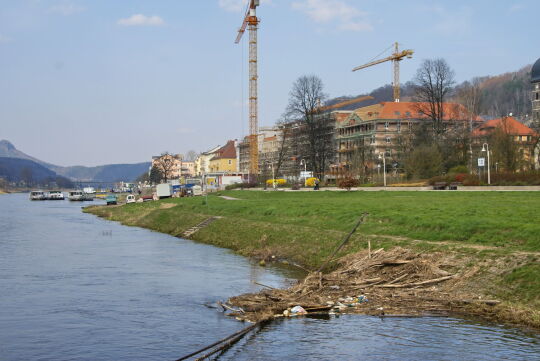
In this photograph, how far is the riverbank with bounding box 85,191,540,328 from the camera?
24.4 metres

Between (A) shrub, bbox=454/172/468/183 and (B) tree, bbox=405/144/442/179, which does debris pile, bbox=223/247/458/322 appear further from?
(B) tree, bbox=405/144/442/179

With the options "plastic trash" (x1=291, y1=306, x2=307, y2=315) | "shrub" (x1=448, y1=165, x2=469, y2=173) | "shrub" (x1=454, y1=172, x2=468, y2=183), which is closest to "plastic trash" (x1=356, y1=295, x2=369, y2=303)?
"plastic trash" (x1=291, y1=306, x2=307, y2=315)

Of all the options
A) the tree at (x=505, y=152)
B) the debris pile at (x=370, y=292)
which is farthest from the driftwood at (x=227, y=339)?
the tree at (x=505, y=152)

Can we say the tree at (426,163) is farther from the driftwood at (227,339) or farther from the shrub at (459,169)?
the driftwood at (227,339)

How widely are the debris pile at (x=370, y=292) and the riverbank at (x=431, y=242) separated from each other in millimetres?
97

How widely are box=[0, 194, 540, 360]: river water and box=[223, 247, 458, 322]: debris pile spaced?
78 cm

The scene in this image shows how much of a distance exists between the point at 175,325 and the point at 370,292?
821 cm

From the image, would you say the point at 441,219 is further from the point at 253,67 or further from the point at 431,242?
the point at 253,67

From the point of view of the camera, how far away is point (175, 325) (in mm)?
24297

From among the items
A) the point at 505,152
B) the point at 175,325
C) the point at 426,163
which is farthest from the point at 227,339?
the point at 426,163

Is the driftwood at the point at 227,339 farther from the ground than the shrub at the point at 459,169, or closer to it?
closer to it

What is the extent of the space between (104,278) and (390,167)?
310 feet

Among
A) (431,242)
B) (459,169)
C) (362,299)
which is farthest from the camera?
(459,169)

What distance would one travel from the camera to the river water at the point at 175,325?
20.1 m
